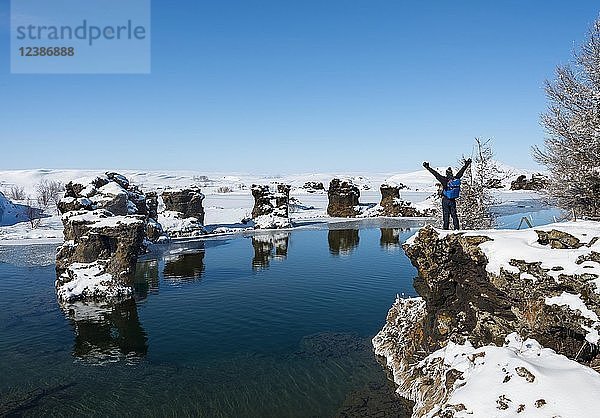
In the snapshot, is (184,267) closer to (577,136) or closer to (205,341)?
(205,341)

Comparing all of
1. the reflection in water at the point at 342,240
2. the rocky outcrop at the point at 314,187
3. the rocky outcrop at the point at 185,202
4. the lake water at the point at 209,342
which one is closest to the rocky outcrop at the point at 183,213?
the rocky outcrop at the point at 185,202

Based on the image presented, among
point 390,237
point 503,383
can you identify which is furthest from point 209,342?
point 390,237

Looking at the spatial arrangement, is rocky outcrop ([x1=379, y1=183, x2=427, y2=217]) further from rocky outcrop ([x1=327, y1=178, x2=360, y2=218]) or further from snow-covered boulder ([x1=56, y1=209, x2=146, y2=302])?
snow-covered boulder ([x1=56, y1=209, x2=146, y2=302])

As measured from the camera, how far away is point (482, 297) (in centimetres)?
1462

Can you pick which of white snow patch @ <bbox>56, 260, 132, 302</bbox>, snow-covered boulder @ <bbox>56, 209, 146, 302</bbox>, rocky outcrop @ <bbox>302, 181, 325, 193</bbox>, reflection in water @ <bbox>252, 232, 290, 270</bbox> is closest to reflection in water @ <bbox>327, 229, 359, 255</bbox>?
reflection in water @ <bbox>252, 232, 290, 270</bbox>

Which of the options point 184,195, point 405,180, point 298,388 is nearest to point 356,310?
point 298,388

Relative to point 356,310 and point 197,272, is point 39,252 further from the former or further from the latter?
point 356,310

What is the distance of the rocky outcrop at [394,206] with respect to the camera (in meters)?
78.8

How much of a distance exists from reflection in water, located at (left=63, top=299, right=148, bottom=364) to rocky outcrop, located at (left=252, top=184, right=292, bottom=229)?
39.7 metres

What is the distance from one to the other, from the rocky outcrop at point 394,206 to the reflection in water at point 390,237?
17.0 meters

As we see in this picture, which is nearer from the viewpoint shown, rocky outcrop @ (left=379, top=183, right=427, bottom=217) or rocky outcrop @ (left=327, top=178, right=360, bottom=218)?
rocky outcrop @ (left=379, top=183, right=427, bottom=217)

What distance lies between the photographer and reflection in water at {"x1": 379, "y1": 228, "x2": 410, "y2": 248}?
49.7 meters

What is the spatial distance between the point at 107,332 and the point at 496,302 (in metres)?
20.0

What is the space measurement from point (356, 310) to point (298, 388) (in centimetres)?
952
